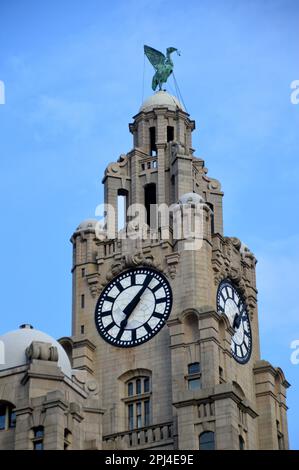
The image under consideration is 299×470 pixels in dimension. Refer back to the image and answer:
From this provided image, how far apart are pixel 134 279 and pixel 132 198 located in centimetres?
636

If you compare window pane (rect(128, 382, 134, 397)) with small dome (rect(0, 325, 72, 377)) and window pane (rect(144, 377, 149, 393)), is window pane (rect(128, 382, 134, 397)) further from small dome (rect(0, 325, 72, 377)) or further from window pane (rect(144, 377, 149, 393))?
small dome (rect(0, 325, 72, 377))

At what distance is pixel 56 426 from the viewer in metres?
68.1

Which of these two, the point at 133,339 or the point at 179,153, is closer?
the point at 133,339

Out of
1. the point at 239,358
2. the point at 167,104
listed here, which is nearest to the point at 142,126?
the point at 167,104

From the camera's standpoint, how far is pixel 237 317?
85.2 m

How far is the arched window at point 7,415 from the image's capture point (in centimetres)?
7031

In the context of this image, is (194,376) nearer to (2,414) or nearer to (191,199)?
(191,199)

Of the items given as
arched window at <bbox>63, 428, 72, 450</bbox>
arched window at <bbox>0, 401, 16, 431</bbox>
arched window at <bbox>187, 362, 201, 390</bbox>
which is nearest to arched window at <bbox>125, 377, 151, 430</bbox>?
arched window at <bbox>187, 362, 201, 390</bbox>

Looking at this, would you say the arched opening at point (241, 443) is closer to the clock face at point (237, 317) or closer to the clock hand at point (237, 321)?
the clock face at point (237, 317)

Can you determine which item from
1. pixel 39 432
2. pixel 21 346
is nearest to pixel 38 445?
pixel 39 432

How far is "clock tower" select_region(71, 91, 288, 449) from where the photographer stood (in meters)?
77.4

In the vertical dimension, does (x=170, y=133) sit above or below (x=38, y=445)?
above

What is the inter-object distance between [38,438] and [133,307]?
15359 millimetres
